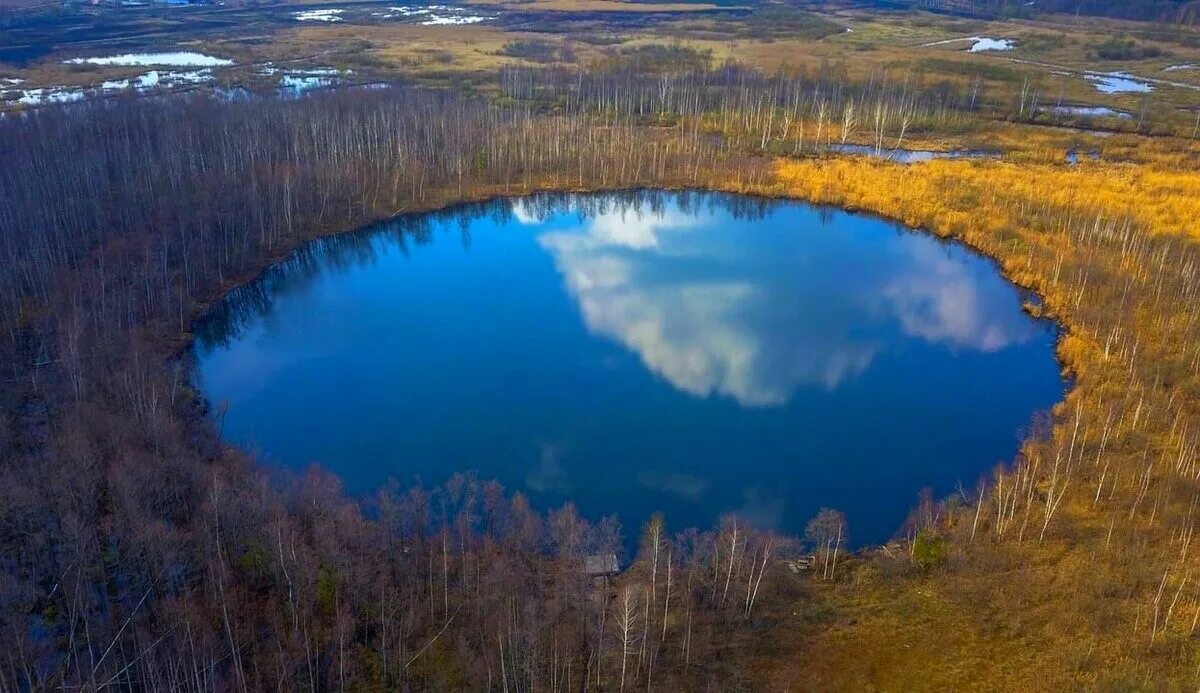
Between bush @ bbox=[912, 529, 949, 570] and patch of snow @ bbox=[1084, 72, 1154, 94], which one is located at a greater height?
patch of snow @ bbox=[1084, 72, 1154, 94]

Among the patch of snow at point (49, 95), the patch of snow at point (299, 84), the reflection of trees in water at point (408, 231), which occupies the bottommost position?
the reflection of trees in water at point (408, 231)

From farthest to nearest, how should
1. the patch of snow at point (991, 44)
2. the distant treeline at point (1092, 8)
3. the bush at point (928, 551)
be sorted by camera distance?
the distant treeline at point (1092, 8), the patch of snow at point (991, 44), the bush at point (928, 551)

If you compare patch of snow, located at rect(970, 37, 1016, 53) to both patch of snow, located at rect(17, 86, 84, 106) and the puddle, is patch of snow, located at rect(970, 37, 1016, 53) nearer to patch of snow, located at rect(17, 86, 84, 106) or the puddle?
the puddle

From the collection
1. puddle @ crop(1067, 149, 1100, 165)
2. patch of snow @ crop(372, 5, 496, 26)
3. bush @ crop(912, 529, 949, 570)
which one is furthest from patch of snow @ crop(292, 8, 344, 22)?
bush @ crop(912, 529, 949, 570)

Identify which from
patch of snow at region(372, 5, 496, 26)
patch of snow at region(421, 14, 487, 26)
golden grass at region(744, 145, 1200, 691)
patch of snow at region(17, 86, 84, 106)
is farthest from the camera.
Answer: patch of snow at region(372, 5, 496, 26)

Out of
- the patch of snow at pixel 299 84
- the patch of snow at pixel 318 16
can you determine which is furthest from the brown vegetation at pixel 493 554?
the patch of snow at pixel 318 16

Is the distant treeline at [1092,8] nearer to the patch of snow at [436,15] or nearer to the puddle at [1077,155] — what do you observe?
the puddle at [1077,155]

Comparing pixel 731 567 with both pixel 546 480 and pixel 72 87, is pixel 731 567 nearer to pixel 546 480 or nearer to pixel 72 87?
pixel 546 480
